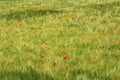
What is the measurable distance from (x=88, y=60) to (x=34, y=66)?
1.06 meters

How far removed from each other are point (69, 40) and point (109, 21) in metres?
3.55

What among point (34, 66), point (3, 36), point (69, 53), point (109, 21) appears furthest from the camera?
point (109, 21)

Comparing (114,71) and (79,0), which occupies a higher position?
(114,71)

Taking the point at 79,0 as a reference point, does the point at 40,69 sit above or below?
above

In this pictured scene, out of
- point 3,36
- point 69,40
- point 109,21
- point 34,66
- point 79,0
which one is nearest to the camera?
point 34,66

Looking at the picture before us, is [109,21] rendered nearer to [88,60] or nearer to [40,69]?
[88,60]

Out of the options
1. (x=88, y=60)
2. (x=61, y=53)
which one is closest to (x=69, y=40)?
(x=61, y=53)

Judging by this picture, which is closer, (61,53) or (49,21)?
(61,53)

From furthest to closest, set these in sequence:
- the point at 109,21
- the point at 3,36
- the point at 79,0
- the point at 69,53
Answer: the point at 79,0 → the point at 109,21 → the point at 3,36 → the point at 69,53

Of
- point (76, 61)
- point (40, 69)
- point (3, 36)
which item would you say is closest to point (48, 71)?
point (40, 69)

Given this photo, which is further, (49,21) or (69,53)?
(49,21)

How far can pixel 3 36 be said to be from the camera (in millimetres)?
8227

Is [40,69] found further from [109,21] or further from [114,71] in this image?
[109,21]

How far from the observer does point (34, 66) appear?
17.2 ft
